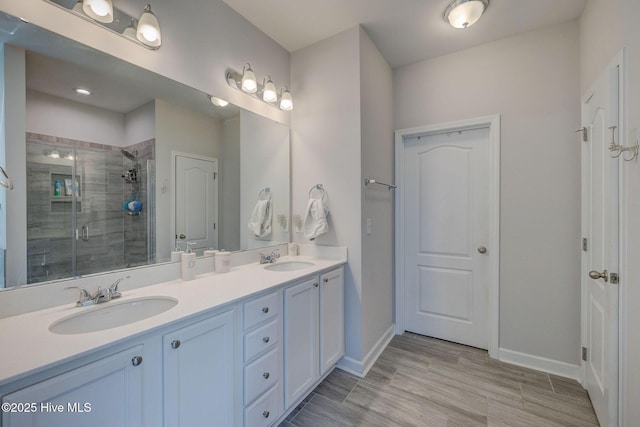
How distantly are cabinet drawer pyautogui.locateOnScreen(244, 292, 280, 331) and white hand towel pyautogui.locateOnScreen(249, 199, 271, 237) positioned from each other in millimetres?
796

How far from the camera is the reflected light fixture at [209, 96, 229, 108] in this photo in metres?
1.82

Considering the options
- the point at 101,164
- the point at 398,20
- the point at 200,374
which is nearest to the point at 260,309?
the point at 200,374

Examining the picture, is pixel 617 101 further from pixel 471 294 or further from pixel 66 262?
pixel 66 262

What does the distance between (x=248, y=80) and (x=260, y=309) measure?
1603 millimetres

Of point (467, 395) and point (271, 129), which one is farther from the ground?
point (271, 129)

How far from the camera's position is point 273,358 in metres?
1.46

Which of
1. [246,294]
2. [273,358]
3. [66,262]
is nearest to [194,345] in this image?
[246,294]

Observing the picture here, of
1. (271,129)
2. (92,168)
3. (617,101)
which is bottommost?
(92,168)

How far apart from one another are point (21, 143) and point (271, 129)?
1521 millimetres

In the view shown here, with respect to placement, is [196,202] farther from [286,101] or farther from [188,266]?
[286,101]

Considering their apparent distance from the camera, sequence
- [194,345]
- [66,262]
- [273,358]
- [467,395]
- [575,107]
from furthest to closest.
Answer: [575,107] → [467,395] → [273,358] → [66,262] → [194,345]

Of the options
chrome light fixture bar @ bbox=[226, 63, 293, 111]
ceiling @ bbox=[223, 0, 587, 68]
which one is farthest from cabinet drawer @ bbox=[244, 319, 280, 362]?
ceiling @ bbox=[223, 0, 587, 68]

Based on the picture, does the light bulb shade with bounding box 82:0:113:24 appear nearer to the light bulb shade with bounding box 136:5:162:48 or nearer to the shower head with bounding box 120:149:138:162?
the light bulb shade with bounding box 136:5:162:48

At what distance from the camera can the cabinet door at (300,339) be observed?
5.15 feet
